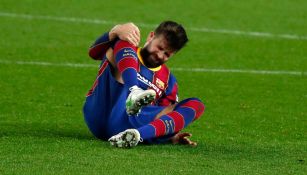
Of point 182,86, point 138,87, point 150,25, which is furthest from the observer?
point 150,25

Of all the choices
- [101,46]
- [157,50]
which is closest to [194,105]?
[157,50]

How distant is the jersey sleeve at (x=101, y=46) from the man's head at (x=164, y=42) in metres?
0.37

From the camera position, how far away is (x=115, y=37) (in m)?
10.4

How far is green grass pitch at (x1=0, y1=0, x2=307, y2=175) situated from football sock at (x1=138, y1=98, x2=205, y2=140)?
155mm

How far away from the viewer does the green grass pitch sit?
9297 millimetres

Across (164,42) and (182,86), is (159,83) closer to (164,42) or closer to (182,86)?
(164,42)

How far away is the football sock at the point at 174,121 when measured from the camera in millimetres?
10039

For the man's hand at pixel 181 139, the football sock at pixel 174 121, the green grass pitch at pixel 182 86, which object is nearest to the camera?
the green grass pitch at pixel 182 86

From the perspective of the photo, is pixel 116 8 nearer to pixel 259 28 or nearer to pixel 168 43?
pixel 259 28

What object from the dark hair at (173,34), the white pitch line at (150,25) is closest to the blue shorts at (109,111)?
the dark hair at (173,34)

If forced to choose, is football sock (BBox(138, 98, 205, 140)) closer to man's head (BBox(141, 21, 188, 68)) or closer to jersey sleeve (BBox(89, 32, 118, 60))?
man's head (BBox(141, 21, 188, 68))

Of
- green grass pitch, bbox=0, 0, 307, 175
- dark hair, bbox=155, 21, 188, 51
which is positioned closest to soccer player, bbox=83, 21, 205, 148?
dark hair, bbox=155, 21, 188, 51

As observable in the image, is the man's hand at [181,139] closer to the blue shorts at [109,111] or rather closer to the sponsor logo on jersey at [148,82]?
the blue shorts at [109,111]

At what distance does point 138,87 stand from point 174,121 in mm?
564
